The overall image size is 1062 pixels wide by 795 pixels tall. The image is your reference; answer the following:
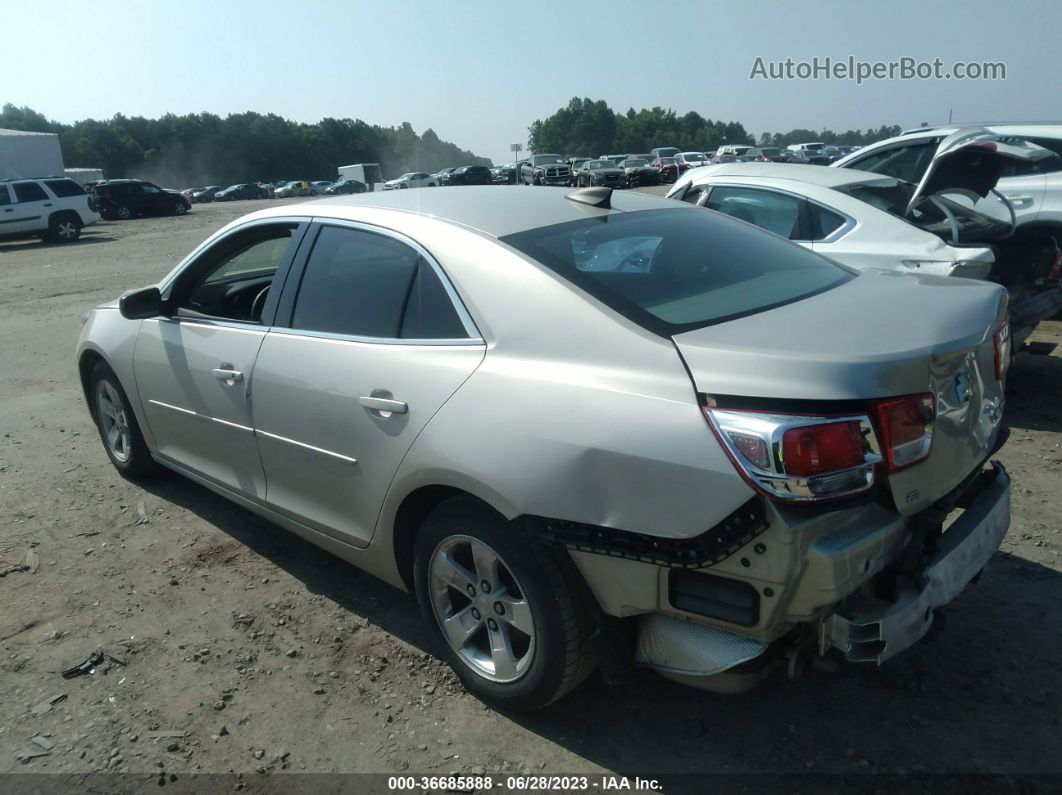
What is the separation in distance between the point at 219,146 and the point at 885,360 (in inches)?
3837

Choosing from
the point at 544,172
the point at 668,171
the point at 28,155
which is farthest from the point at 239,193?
Result: the point at 668,171

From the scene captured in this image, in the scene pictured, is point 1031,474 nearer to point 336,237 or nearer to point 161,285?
point 336,237

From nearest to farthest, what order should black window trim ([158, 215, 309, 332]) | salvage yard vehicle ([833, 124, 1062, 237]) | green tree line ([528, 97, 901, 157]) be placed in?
black window trim ([158, 215, 309, 332]) < salvage yard vehicle ([833, 124, 1062, 237]) < green tree line ([528, 97, 901, 157])

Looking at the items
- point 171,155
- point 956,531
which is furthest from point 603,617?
point 171,155

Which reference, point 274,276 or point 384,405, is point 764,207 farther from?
point 384,405

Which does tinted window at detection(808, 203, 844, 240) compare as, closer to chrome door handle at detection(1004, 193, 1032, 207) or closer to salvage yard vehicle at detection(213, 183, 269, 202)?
chrome door handle at detection(1004, 193, 1032, 207)

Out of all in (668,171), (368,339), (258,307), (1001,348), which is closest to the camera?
(1001,348)

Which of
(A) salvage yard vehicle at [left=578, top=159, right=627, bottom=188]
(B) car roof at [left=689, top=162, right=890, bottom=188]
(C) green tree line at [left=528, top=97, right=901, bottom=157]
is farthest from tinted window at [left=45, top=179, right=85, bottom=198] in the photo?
(C) green tree line at [left=528, top=97, right=901, bottom=157]

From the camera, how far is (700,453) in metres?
2.15

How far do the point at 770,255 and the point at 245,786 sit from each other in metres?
2.61

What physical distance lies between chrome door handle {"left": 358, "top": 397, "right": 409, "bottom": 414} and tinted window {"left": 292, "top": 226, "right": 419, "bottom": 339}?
265 millimetres

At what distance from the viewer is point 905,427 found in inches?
87.1

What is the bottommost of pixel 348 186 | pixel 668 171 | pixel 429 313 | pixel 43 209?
pixel 348 186

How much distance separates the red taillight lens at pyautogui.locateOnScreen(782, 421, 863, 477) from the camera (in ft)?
6.82
